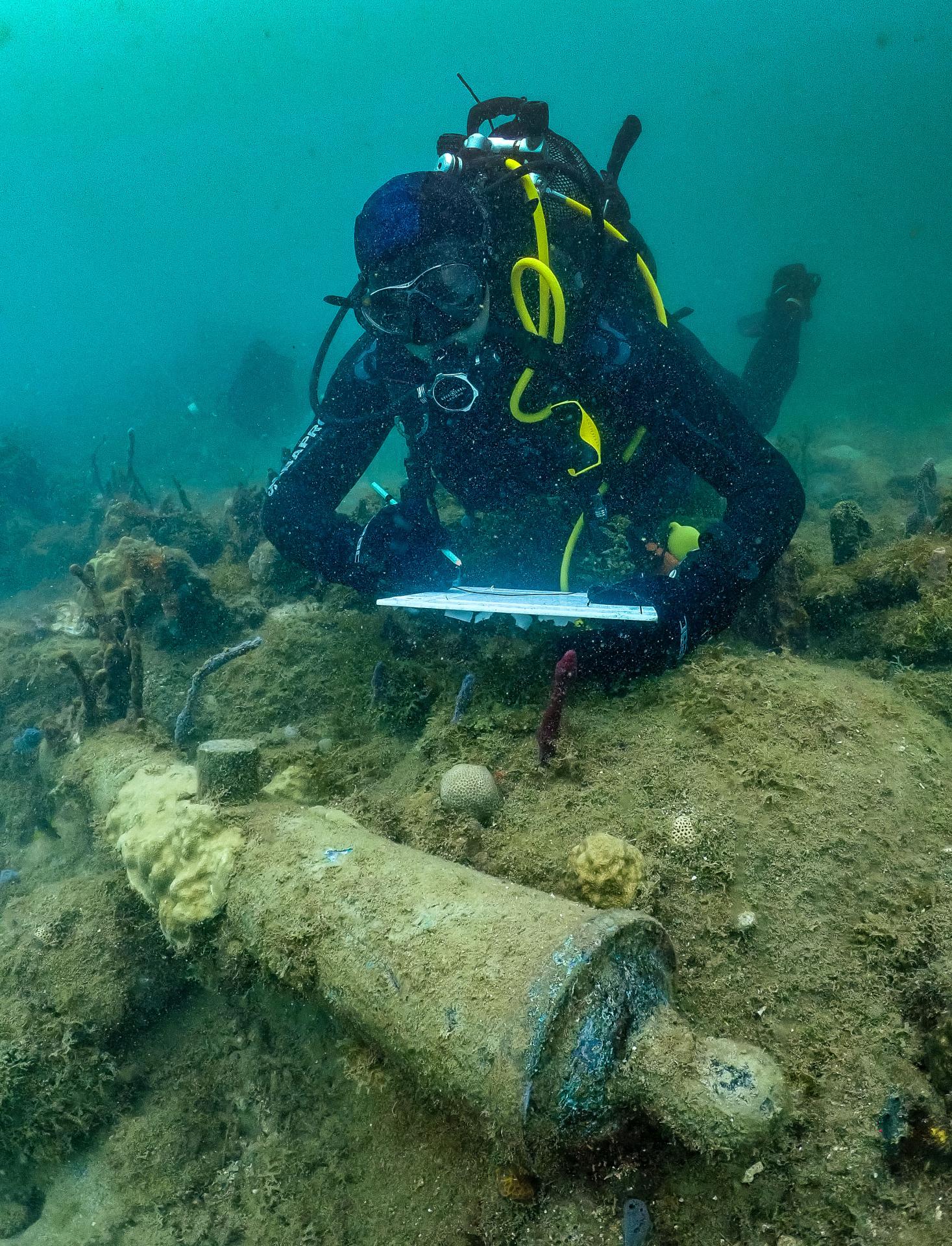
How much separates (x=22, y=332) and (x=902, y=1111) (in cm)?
10046

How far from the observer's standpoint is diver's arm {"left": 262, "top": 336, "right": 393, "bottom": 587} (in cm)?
440

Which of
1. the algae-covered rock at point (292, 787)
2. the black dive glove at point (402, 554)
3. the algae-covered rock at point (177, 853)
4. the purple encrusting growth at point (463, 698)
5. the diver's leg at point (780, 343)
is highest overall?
the diver's leg at point (780, 343)

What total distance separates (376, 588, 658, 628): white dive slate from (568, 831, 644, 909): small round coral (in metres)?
0.96

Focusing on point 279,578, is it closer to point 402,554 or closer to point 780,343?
point 402,554

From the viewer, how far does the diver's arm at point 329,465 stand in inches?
173

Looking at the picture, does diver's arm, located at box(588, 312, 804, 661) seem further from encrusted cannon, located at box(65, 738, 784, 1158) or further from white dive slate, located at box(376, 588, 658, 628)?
encrusted cannon, located at box(65, 738, 784, 1158)

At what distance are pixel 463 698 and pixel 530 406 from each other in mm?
1800

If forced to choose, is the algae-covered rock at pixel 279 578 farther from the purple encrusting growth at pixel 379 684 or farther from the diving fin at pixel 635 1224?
the diving fin at pixel 635 1224

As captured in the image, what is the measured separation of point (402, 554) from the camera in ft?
13.5

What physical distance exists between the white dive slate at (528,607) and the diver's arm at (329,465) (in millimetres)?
1496

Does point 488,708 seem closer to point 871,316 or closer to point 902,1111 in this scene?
point 902,1111

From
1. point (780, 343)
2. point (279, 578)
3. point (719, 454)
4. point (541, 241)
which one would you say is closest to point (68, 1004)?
point (279, 578)

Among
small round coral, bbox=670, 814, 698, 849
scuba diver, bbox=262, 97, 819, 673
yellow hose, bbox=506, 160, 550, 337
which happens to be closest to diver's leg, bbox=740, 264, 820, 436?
scuba diver, bbox=262, 97, 819, 673

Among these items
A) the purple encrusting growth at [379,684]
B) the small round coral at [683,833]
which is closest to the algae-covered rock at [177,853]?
the purple encrusting growth at [379,684]
